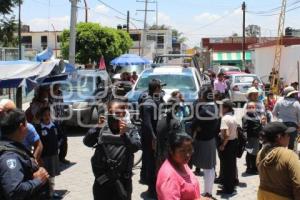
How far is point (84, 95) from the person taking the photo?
15.1 m

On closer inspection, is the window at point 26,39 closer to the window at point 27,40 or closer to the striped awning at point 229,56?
the window at point 27,40

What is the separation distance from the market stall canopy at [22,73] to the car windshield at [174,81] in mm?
4966

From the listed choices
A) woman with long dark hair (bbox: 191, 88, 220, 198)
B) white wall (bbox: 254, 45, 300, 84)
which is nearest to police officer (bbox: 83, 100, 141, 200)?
woman with long dark hair (bbox: 191, 88, 220, 198)

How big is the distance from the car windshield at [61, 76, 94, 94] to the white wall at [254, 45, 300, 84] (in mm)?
17254

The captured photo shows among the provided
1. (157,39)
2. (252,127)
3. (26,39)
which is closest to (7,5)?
(252,127)

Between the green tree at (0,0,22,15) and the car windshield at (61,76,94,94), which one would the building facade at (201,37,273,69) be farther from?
the car windshield at (61,76,94,94)

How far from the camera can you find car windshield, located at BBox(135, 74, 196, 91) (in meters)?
13.5

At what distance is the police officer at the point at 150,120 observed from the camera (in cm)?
731

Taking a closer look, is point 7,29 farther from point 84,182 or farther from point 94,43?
point 94,43

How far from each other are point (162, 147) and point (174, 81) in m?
6.76

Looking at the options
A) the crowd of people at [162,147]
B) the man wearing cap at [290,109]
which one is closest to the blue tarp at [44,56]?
the crowd of people at [162,147]

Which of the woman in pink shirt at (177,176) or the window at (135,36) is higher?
the window at (135,36)

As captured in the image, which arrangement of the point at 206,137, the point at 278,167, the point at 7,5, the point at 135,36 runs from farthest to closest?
the point at 135,36 < the point at 7,5 < the point at 206,137 < the point at 278,167

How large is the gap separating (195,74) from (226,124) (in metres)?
6.55
